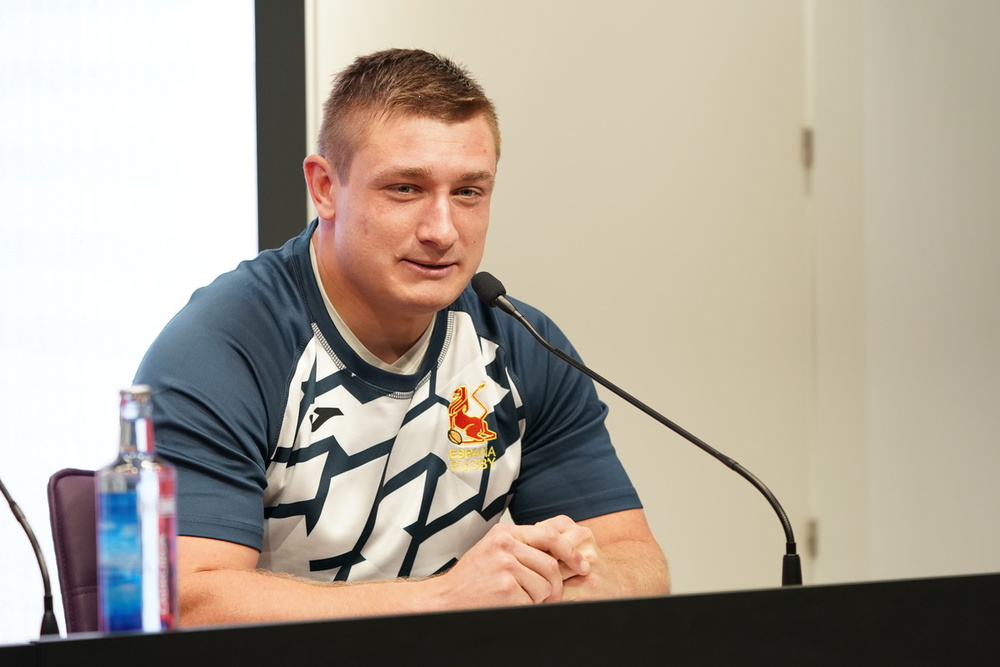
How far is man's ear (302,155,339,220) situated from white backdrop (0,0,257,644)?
80 centimetres

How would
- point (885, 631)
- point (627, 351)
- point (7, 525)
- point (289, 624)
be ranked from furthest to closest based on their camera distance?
point (627, 351) → point (7, 525) → point (885, 631) → point (289, 624)

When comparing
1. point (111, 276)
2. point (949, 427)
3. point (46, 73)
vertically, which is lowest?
point (949, 427)

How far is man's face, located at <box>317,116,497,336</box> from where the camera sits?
1.59 meters

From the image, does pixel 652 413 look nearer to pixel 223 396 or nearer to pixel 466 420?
pixel 466 420

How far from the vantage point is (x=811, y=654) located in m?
0.75

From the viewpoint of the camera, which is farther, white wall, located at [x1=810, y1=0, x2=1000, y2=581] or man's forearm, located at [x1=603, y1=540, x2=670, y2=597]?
white wall, located at [x1=810, y1=0, x2=1000, y2=581]

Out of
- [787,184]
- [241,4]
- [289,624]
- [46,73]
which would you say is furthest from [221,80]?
[289,624]

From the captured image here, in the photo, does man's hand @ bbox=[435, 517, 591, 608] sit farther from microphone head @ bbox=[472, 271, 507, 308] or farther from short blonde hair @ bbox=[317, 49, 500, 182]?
short blonde hair @ bbox=[317, 49, 500, 182]

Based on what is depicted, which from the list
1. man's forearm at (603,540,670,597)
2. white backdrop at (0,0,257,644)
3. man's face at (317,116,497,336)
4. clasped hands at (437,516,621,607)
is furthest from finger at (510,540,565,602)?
white backdrop at (0,0,257,644)

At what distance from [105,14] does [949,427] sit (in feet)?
7.93

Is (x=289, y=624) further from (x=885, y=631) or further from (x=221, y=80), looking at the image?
(x=221, y=80)

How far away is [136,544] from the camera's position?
789mm

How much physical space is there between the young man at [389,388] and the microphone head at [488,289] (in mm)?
113

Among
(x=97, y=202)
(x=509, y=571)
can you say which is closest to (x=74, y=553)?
(x=509, y=571)
